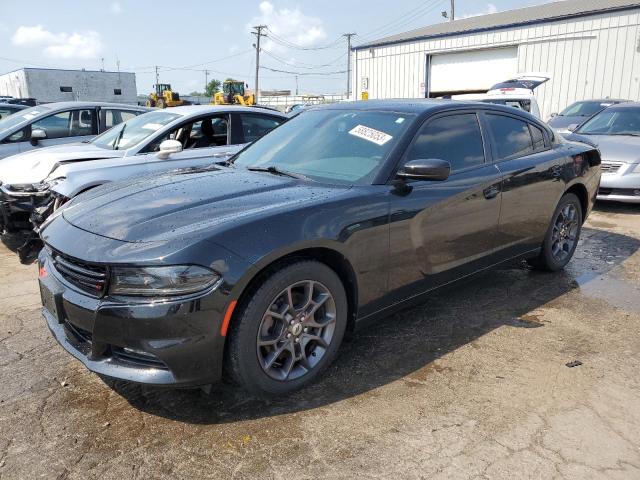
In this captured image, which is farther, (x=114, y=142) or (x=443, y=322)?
(x=114, y=142)

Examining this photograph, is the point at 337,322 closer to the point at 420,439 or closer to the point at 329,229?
the point at 329,229

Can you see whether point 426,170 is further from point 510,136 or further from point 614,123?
point 614,123

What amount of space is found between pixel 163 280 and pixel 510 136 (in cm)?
312

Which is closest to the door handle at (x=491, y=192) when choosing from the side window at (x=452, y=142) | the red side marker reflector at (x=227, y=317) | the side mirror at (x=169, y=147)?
the side window at (x=452, y=142)

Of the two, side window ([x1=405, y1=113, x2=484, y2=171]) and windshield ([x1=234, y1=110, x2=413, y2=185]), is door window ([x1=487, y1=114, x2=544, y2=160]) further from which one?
windshield ([x1=234, y1=110, x2=413, y2=185])

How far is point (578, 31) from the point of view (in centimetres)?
1912

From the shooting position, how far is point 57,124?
7.90 meters

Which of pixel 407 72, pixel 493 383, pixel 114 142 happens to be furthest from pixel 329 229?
pixel 407 72

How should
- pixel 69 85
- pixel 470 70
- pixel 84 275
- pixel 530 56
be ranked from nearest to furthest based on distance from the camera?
1. pixel 84 275
2. pixel 530 56
3. pixel 470 70
4. pixel 69 85

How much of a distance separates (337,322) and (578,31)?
2029cm

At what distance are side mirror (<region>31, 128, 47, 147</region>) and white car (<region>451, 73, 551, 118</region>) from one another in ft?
19.1

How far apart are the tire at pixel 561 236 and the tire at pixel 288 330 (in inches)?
102

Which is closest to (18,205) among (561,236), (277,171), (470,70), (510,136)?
(277,171)

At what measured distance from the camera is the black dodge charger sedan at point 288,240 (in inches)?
95.8
